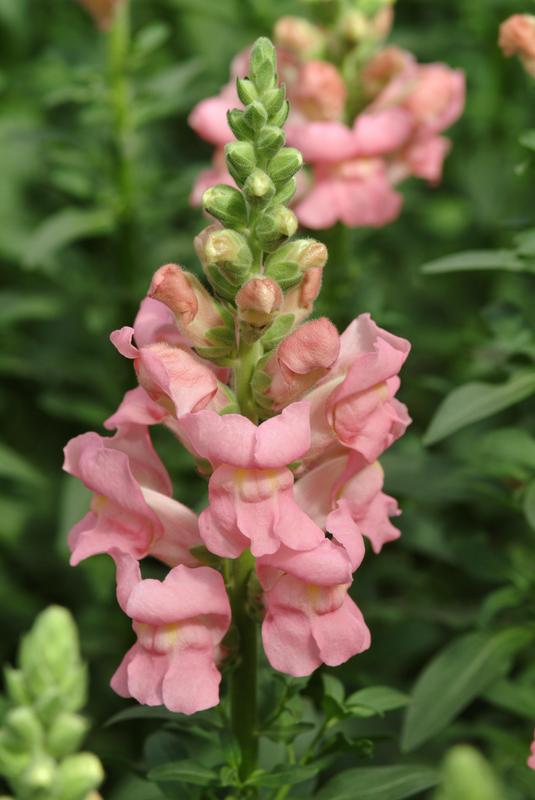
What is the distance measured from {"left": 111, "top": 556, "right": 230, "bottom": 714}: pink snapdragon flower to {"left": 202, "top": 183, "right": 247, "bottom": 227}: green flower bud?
526 millimetres

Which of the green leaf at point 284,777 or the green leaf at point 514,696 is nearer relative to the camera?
the green leaf at point 284,777

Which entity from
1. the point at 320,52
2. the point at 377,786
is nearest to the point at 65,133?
the point at 320,52

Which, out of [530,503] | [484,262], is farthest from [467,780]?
[484,262]

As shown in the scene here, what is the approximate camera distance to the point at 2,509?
4082mm

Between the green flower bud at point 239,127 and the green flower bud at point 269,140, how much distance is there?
2 cm

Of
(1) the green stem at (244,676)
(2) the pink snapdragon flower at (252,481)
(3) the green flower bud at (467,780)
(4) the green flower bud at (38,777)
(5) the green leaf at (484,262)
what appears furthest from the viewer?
(5) the green leaf at (484,262)

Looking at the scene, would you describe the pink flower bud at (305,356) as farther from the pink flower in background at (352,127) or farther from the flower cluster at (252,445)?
the pink flower in background at (352,127)

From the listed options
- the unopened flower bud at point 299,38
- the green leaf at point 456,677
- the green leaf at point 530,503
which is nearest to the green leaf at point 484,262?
the green leaf at point 530,503

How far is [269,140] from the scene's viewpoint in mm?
2004

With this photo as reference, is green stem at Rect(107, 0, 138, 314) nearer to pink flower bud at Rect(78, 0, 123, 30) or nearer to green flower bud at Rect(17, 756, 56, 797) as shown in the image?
pink flower bud at Rect(78, 0, 123, 30)

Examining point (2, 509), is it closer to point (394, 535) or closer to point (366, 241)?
point (366, 241)

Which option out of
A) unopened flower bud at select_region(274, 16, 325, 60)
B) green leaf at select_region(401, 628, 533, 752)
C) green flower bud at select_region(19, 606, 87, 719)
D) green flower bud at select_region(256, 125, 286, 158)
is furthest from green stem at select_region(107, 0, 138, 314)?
green flower bud at select_region(19, 606, 87, 719)

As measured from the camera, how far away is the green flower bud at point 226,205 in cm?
206

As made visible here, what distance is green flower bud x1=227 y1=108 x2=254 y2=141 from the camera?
2.03 meters
